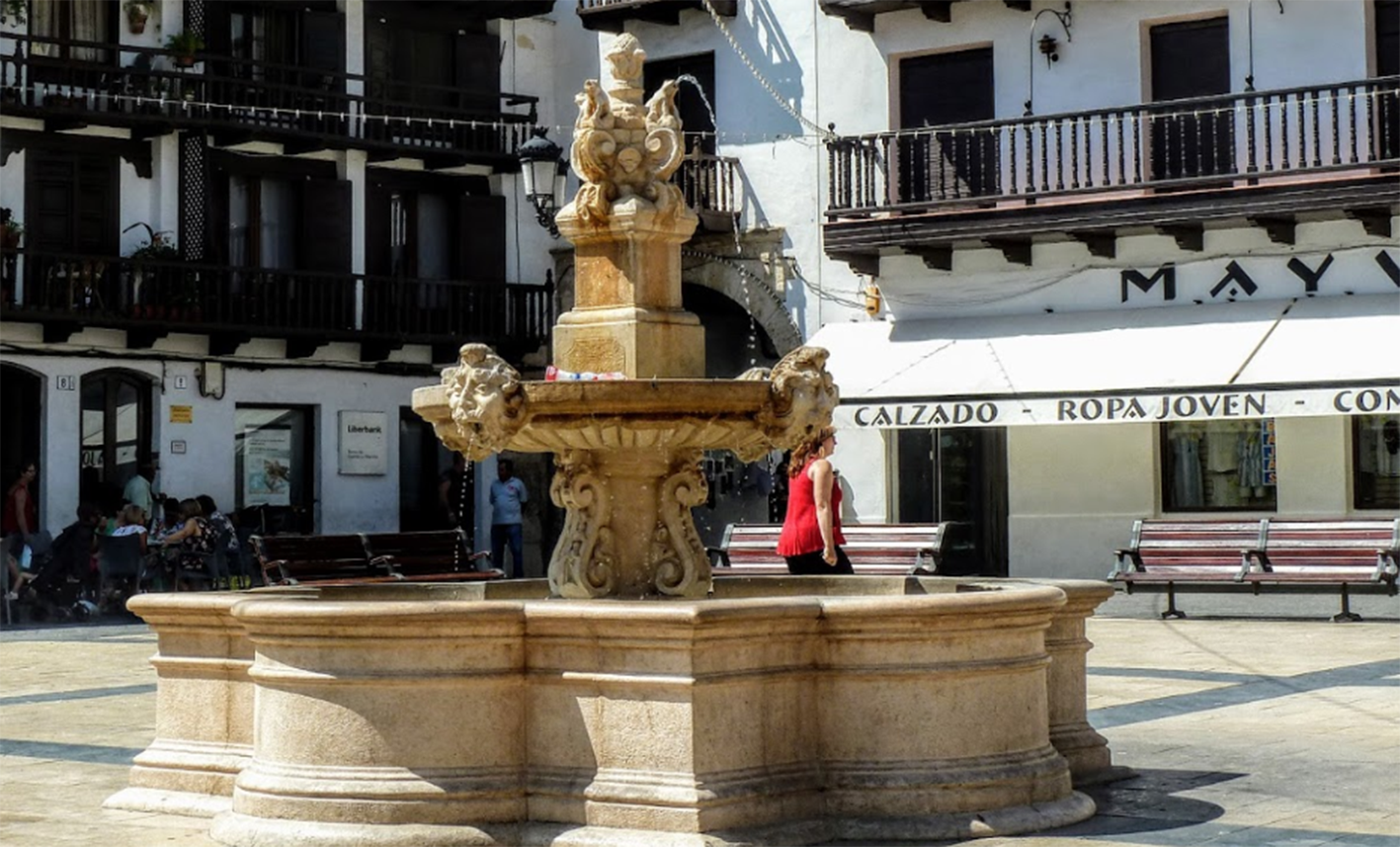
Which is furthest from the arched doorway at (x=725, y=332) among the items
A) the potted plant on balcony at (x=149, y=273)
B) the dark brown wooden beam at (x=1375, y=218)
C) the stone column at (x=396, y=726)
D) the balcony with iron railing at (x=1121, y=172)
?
the stone column at (x=396, y=726)

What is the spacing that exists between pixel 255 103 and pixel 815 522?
63.1 ft

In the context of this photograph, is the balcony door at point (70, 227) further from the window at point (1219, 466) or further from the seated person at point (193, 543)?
the window at point (1219, 466)

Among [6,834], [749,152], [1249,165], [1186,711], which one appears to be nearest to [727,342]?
[749,152]

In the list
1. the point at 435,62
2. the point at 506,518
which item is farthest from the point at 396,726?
the point at 435,62

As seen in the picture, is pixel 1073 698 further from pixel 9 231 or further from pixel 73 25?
pixel 73 25

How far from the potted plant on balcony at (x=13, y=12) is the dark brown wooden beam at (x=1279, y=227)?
1529 cm

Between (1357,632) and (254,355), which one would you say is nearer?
(1357,632)

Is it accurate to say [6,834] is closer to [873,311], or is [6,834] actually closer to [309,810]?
[309,810]

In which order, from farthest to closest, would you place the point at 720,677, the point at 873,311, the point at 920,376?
the point at 873,311 < the point at 920,376 < the point at 720,677

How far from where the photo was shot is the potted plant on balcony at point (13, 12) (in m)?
29.4

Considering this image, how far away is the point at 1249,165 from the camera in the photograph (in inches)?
1001

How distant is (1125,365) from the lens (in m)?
25.8

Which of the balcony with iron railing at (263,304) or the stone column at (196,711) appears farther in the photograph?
the balcony with iron railing at (263,304)

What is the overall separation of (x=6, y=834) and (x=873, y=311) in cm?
2121
